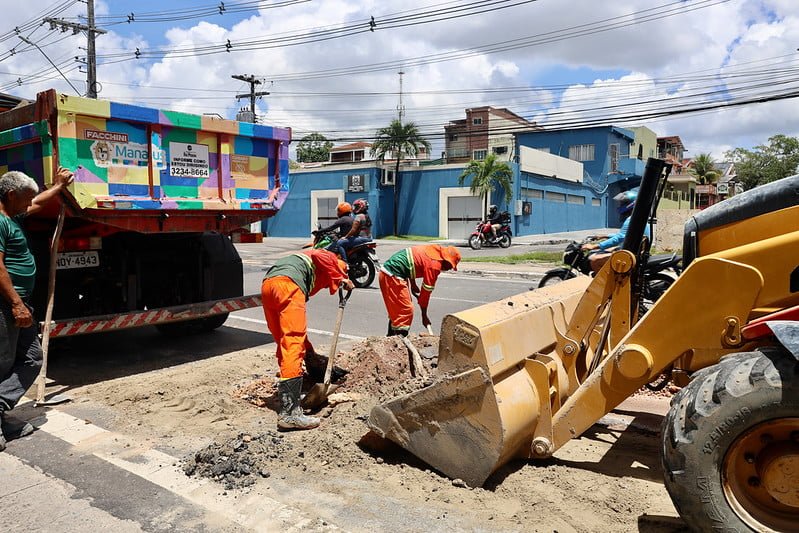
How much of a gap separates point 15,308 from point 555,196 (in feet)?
114

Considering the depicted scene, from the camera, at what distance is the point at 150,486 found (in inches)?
146

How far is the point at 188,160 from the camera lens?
6.78m

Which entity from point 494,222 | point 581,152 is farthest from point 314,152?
point 494,222

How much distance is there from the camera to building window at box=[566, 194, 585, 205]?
39.0m

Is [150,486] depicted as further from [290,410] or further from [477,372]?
[477,372]

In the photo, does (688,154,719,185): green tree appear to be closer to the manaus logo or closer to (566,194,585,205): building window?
(566,194,585,205): building window

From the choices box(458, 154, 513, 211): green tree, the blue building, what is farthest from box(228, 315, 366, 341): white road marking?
the blue building

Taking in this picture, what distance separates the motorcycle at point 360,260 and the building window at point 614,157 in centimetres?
3476

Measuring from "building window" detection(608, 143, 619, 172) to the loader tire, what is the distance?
43.4 meters

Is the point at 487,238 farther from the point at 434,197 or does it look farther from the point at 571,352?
the point at 571,352

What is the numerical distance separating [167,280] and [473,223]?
2448 cm

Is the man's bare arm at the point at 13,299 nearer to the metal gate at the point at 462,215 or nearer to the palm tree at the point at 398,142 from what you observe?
the metal gate at the point at 462,215

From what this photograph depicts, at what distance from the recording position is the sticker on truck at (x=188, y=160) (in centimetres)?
663

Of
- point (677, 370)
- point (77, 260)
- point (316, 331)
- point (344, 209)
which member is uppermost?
point (344, 209)
